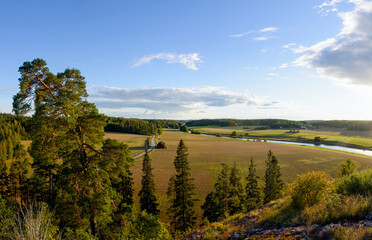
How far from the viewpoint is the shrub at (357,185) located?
9711 mm

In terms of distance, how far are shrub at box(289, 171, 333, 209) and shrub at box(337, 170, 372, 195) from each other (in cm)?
71

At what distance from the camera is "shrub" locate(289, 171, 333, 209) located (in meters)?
9.99

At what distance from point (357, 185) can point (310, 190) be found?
2489mm

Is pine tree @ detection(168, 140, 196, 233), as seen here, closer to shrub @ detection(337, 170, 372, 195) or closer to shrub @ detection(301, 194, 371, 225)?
shrub @ detection(337, 170, 372, 195)

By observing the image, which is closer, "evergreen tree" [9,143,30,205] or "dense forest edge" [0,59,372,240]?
"dense forest edge" [0,59,372,240]

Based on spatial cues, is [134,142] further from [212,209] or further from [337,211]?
[337,211]

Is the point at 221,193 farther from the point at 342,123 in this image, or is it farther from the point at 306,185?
the point at 342,123

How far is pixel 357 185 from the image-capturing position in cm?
1012

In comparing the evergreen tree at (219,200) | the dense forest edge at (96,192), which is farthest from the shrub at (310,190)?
the evergreen tree at (219,200)

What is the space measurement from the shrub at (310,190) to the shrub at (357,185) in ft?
2.34

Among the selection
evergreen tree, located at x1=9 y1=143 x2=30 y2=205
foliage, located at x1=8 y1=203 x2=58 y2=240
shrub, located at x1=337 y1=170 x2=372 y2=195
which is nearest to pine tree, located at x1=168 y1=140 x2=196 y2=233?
foliage, located at x1=8 y1=203 x2=58 y2=240

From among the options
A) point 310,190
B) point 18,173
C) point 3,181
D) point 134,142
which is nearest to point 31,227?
point 310,190

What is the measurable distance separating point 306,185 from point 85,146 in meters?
13.5

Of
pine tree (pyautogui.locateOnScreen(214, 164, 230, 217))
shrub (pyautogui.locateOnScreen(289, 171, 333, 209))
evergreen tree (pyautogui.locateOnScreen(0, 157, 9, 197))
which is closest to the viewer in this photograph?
shrub (pyautogui.locateOnScreen(289, 171, 333, 209))
